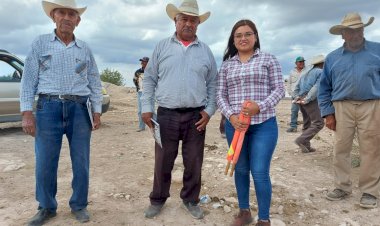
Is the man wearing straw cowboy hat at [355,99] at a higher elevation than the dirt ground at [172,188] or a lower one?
higher

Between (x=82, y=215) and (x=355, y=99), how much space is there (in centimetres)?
321

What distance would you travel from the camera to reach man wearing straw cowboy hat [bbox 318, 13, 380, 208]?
398 cm

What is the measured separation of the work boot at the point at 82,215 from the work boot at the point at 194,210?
1030 millimetres

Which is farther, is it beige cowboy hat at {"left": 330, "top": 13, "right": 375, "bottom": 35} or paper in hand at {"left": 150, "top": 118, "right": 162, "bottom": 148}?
beige cowboy hat at {"left": 330, "top": 13, "right": 375, "bottom": 35}

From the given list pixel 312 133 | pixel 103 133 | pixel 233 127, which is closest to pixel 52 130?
pixel 233 127

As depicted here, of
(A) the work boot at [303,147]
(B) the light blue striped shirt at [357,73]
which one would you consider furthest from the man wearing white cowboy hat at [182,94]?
(A) the work boot at [303,147]

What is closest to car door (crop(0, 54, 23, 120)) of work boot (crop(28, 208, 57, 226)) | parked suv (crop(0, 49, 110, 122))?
parked suv (crop(0, 49, 110, 122))

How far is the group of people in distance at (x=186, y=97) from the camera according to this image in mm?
3291

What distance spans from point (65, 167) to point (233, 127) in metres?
3.36

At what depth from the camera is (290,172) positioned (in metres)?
5.47

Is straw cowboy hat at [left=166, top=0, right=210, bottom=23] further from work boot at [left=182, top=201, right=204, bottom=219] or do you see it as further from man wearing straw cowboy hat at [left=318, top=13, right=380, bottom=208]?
work boot at [left=182, top=201, right=204, bottom=219]

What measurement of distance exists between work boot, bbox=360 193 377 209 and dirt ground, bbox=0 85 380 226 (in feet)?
0.21

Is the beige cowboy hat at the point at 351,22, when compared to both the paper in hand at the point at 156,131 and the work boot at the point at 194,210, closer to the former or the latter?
the paper in hand at the point at 156,131

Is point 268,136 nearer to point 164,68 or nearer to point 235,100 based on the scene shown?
point 235,100
